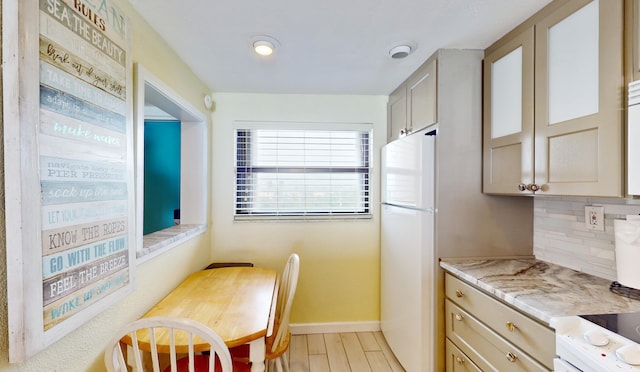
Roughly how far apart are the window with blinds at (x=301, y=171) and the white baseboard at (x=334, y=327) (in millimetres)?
1010

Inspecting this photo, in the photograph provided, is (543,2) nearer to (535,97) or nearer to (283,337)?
(535,97)

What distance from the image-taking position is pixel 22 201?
0.75 metres

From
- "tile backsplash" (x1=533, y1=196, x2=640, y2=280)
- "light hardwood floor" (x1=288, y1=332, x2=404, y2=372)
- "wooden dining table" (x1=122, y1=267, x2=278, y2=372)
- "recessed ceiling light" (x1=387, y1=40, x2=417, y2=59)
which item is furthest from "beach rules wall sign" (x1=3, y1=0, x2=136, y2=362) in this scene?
"tile backsplash" (x1=533, y1=196, x2=640, y2=280)

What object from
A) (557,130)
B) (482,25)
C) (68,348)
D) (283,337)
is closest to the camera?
(68,348)

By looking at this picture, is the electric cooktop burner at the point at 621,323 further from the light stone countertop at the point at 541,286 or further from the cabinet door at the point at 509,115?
the cabinet door at the point at 509,115

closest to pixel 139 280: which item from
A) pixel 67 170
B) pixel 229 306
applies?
pixel 229 306

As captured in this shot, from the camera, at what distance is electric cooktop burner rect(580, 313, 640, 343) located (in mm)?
905

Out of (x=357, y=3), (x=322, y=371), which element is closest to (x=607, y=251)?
(x=357, y=3)

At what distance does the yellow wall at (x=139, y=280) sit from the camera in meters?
0.89

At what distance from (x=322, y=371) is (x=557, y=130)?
6.90 feet

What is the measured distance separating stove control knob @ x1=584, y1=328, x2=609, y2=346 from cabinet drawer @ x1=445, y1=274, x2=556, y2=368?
157 millimetres

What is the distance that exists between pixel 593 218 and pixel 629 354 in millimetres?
905

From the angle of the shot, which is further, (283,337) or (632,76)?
(283,337)

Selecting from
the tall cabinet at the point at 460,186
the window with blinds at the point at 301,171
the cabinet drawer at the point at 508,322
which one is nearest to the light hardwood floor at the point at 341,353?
the tall cabinet at the point at 460,186
